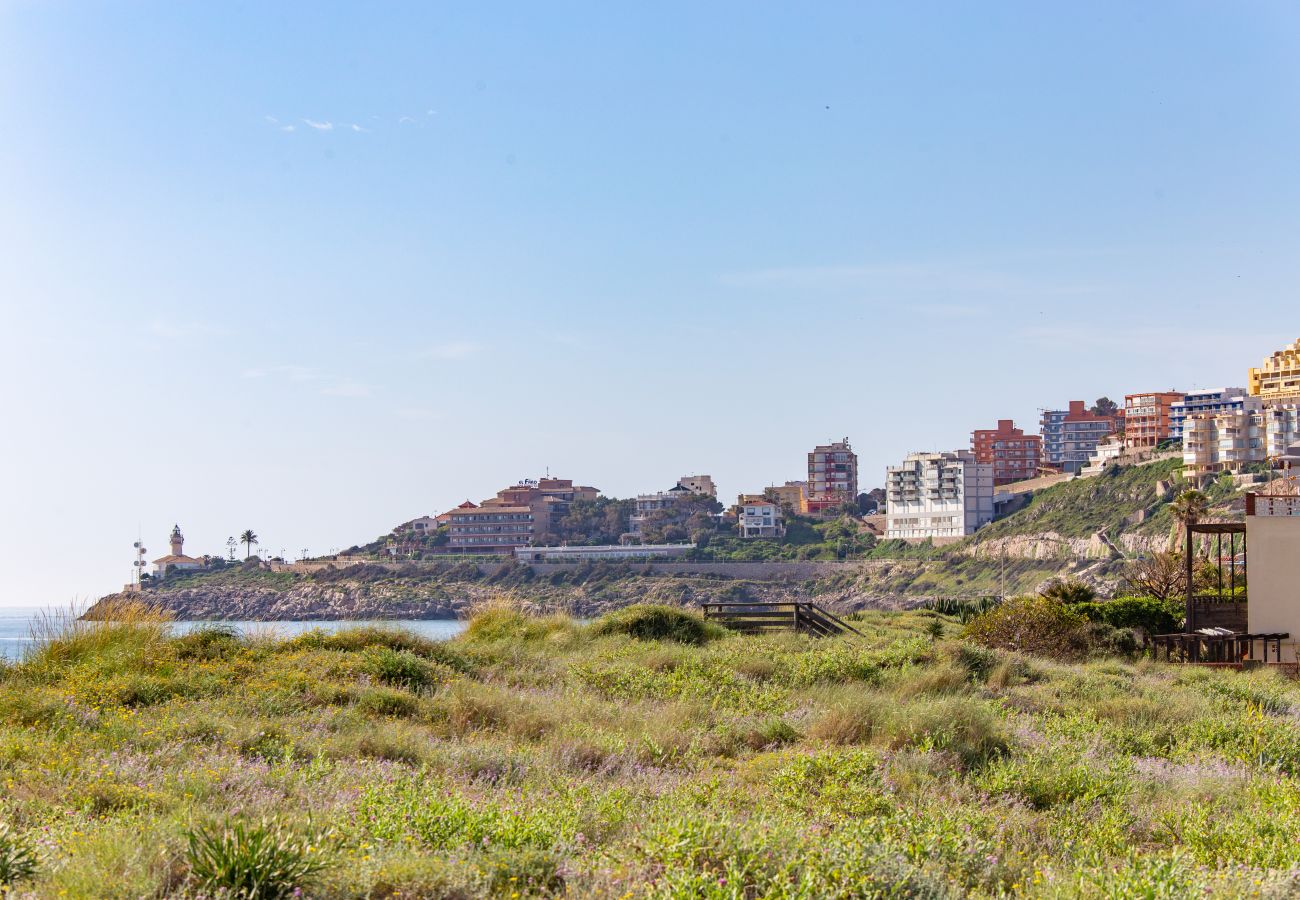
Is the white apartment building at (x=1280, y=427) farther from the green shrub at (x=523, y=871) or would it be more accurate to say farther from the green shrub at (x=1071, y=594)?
the green shrub at (x=523, y=871)

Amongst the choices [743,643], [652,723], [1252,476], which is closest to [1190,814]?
[652,723]

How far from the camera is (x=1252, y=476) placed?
342ft

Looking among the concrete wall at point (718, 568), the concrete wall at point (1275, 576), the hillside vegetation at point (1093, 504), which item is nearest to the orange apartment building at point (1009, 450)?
the hillside vegetation at point (1093, 504)

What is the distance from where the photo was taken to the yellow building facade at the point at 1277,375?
14512 centimetres

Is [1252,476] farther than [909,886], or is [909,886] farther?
[1252,476]

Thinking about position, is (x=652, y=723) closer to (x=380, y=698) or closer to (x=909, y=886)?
(x=380, y=698)

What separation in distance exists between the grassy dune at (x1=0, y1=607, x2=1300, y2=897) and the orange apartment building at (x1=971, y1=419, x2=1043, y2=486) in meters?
161

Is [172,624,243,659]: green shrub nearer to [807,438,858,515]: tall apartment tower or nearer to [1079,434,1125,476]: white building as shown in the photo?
[1079,434,1125,476]: white building

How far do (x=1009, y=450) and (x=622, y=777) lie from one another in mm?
172137

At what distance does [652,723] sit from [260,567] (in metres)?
150

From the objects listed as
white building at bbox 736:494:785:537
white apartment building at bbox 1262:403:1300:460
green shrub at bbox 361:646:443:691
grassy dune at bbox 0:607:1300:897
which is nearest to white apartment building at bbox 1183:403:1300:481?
white apartment building at bbox 1262:403:1300:460

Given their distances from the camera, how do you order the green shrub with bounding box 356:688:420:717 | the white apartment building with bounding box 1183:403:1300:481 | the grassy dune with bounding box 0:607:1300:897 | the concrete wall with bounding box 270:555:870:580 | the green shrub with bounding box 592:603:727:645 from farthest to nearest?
the concrete wall with bounding box 270:555:870:580 < the white apartment building with bounding box 1183:403:1300:481 < the green shrub with bounding box 592:603:727:645 < the green shrub with bounding box 356:688:420:717 < the grassy dune with bounding box 0:607:1300:897

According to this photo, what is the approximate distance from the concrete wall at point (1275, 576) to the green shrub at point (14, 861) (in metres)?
20.9

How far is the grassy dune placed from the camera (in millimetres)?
6039
